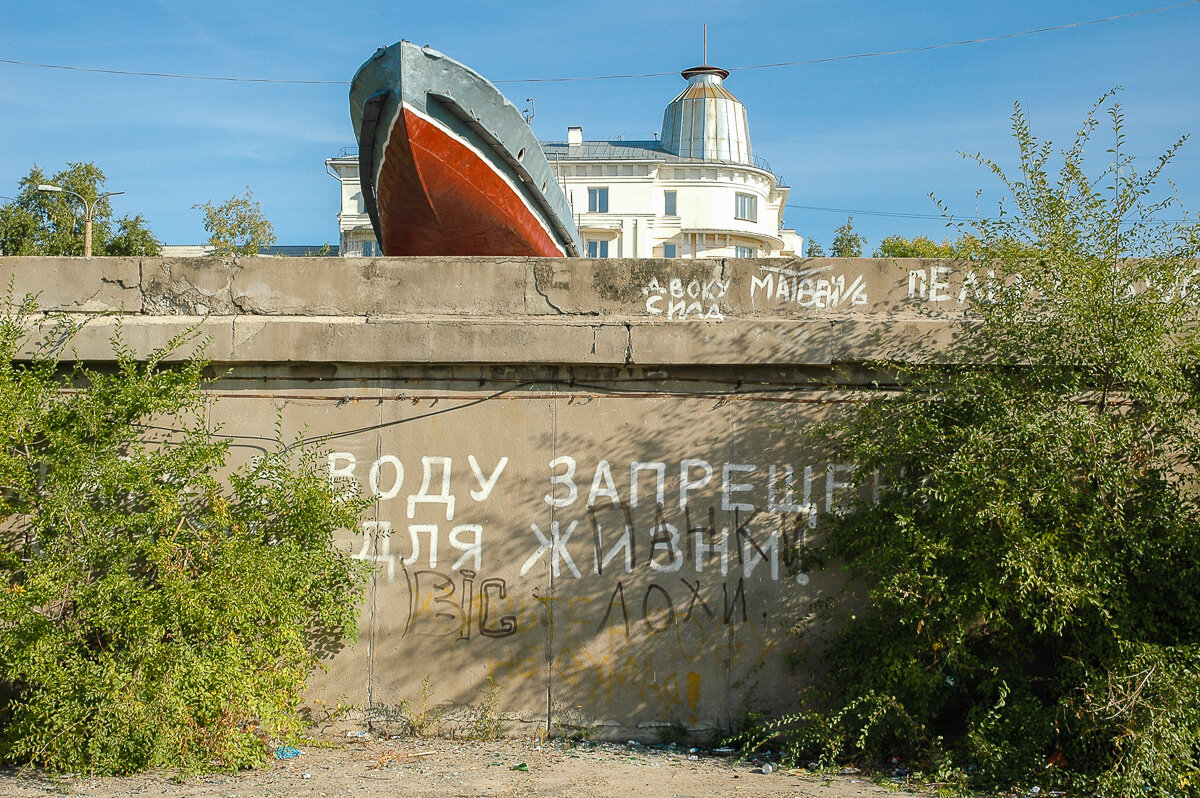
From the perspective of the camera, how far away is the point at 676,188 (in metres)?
45.1

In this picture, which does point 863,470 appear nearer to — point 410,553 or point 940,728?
point 940,728

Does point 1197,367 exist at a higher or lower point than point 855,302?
lower

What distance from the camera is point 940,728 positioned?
602cm

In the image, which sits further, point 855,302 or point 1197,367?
Answer: point 855,302

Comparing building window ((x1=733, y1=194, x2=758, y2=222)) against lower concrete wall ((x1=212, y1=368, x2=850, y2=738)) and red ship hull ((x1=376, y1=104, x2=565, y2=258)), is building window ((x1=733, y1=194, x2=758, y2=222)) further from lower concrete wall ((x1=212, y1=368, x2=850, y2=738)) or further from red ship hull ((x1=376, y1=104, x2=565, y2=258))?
lower concrete wall ((x1=212, y1=368, x2=850, y2=738))

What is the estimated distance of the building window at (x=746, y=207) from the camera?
151 feet

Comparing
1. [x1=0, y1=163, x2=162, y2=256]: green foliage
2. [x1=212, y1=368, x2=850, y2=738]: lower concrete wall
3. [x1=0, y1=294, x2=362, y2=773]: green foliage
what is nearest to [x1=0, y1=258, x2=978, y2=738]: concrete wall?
[x1=212, y1=368, x2=850, y2=738]: lower concrete wall

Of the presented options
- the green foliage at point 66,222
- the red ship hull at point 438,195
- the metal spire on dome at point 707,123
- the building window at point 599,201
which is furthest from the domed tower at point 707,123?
the red ship hull at point 438,195

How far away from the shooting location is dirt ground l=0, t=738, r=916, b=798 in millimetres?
5434

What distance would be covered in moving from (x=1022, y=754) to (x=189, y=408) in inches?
226

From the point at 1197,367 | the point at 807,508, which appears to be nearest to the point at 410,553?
the point at 807,508

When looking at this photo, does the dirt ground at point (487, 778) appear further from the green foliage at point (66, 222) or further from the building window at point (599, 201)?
the building window at point (599, 201)

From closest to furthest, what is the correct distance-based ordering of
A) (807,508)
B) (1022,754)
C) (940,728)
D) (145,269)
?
(1022,754) < (940,728) < (807,508) < (145,269)

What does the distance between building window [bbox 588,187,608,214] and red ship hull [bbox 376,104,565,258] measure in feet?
109
